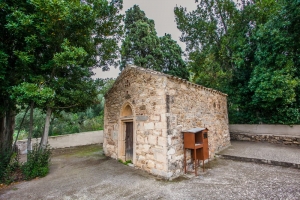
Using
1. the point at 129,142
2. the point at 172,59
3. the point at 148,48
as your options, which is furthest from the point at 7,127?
the point at 172,59

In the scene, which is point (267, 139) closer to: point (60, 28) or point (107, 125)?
point (107, 125)

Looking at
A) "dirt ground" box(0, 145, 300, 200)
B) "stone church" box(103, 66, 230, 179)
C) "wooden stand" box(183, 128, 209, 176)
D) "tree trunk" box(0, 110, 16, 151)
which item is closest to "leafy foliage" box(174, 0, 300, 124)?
"stone church" box(103, 66, 230, 179)

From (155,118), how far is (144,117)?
550 millimetres

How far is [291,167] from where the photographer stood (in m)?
5.25

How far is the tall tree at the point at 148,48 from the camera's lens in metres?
12.5

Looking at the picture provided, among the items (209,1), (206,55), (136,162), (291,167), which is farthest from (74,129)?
(209,1)

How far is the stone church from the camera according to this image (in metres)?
4.84

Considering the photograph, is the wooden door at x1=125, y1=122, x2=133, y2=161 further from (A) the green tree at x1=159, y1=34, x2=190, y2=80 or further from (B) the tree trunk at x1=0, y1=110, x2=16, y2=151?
(A) the green tree at x1=159, y1=34, x2=190, y2=80

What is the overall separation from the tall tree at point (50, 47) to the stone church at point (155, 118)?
1510 mm

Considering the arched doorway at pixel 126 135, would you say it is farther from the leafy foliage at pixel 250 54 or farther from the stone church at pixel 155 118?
the leafy foliage at pixel 250 54

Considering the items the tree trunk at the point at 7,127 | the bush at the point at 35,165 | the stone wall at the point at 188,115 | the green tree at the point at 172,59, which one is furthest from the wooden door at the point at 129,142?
the green tree at the point at 172,59

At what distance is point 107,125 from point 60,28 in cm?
440

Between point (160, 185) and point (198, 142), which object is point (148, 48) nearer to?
point (198, 142)

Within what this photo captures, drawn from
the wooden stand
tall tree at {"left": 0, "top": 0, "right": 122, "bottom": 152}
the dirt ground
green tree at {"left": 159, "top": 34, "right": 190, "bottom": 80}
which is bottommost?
the dirt ground
